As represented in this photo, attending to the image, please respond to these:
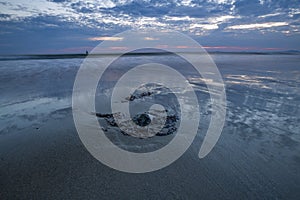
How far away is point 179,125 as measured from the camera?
434cm

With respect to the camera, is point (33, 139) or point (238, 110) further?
point (238, 110)

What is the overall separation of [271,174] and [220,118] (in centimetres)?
226

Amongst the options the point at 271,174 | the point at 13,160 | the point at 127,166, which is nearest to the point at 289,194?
the point at 271,174

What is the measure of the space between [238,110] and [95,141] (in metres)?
4.26

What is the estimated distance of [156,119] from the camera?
4594 mm

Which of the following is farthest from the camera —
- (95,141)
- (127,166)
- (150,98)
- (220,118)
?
(150,98)

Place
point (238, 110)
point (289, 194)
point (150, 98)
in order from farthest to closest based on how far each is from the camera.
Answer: point (150, 98) < point (238, 110) < point (289, 194)

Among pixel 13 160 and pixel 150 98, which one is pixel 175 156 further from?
pixel 150 98

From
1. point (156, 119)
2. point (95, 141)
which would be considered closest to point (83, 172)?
point (95, 141)

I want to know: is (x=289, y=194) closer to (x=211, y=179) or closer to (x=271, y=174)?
(x=271, y=174)

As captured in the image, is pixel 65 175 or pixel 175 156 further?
pixel 175 156

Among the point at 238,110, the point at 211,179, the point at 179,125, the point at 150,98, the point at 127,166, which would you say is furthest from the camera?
the point at 150,98

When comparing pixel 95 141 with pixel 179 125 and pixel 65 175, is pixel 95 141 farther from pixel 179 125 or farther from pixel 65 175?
pixel 179 125

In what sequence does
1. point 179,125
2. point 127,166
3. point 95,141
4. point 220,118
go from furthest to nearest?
point 220,118 → point 179,125 → point 95,141 → point 127,166
